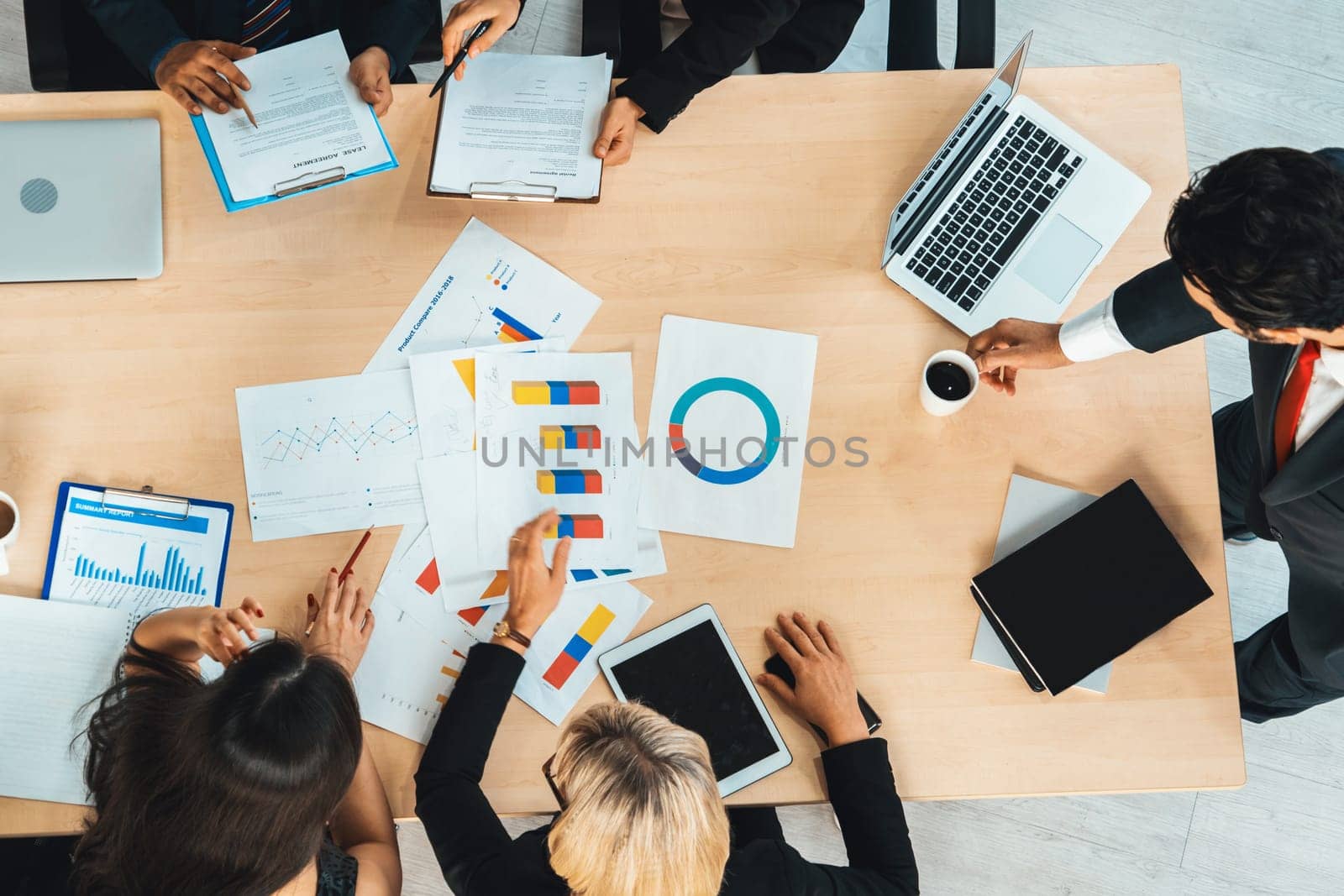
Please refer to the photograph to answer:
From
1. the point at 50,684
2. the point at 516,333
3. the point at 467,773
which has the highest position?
the point at 516,333

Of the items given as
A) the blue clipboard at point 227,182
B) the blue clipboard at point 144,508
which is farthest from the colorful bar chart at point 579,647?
the blue clipboard at point 227,182

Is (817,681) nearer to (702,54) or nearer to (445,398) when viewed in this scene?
(445,398)

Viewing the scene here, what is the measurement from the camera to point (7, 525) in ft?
4.06

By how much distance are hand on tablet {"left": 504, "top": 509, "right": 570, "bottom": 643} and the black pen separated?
2.13 ft

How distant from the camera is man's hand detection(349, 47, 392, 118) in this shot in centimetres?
131

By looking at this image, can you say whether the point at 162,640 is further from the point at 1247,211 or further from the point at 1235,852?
the point at 1235,852

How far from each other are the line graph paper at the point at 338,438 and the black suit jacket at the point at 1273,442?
99 cm

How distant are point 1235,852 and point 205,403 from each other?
86.5 inches

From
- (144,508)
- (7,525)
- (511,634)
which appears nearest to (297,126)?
(144,508)

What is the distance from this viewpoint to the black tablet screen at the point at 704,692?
3.94ft

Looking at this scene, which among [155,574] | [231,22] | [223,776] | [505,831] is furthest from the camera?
[231,22]

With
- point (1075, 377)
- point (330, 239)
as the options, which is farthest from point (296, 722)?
point (1075, 377)

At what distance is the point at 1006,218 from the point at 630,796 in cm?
96

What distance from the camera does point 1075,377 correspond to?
1311mm
